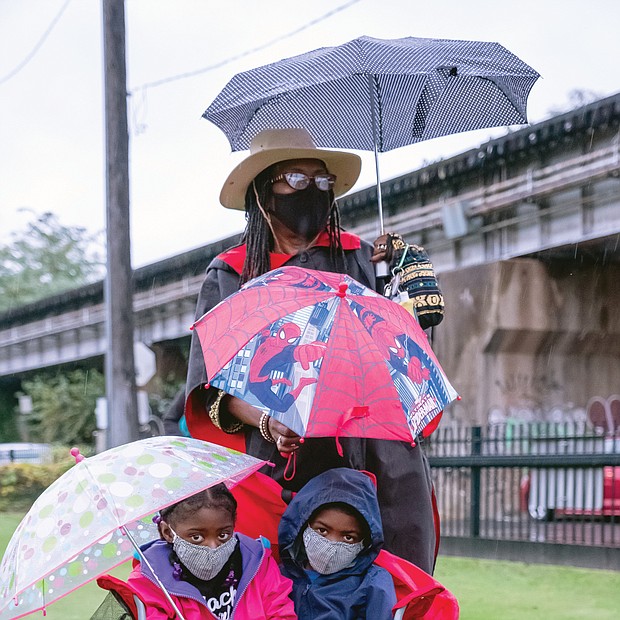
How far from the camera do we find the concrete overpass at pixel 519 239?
18.0 metres

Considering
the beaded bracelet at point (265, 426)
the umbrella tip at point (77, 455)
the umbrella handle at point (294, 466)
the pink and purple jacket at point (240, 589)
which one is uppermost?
the beaded bracelet at point (265, 426)

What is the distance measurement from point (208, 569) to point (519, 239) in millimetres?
17353

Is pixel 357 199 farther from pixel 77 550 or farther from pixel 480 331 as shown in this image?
pixel 77 550

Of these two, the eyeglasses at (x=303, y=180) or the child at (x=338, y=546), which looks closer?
the child at (x=338, y=546)

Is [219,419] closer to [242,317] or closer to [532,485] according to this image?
[242,317]

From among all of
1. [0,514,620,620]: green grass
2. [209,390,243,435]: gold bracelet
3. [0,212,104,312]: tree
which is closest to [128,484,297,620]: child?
[209,390,243,435]: gold bracelet

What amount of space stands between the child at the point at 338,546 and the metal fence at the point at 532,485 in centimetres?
692

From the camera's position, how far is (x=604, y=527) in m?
9.73

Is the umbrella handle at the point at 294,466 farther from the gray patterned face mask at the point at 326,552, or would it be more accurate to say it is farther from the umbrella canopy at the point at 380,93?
the umbrella canopy at the point at 380,93

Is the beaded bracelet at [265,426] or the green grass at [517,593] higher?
the beaded bracelet at [265,426]

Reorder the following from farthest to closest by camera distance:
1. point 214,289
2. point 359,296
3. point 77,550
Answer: point 214,289 → point 359,296 → point 77,550

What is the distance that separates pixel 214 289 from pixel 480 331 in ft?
56.4

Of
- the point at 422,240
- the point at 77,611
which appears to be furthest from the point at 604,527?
the point at 422,240

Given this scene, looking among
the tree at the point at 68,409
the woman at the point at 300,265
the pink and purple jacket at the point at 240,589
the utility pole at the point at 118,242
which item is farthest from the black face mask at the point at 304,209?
the tree at the point at 68,409
